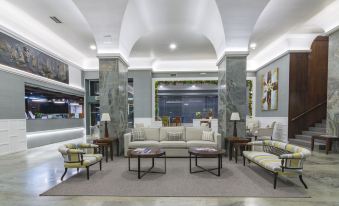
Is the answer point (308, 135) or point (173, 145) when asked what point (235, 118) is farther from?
point (308, 135)

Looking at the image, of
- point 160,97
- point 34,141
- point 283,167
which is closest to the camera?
point 283,167

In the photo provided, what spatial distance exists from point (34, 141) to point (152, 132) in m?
5.03

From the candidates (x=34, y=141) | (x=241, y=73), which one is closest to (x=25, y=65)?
(x=34, y=141)

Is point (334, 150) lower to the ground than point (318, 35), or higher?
lower

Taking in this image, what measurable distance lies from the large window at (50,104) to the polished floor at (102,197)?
3.04 metres

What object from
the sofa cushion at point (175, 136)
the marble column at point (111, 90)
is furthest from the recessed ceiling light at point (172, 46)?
the sofa cushion at point (175, 136)

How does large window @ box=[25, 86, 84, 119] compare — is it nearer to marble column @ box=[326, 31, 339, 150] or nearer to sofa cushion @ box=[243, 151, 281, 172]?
sofa cushion @ box=[243, 151, 281, 172]

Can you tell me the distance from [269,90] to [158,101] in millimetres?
6052

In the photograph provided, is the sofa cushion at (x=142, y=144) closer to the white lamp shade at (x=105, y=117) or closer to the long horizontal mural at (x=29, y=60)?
the white lamp shade at (x=105, y=117)

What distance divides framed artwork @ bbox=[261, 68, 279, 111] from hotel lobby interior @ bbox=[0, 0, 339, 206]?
0.29 feet

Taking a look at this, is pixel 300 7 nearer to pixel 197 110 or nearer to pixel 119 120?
pixel 119 120

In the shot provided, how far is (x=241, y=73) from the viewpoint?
230 inches

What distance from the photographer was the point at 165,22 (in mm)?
6164

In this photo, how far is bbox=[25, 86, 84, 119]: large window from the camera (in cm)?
748
